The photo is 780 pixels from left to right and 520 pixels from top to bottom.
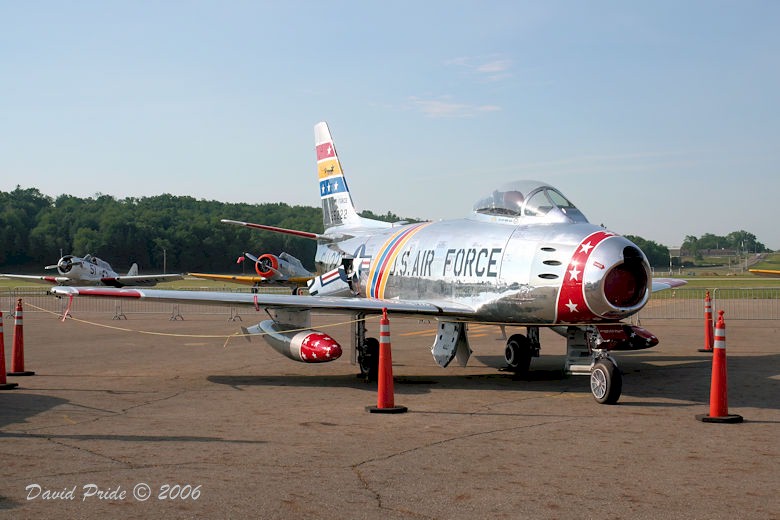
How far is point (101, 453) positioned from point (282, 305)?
507 cm

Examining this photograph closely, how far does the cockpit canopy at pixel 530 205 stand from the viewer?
1136 cm

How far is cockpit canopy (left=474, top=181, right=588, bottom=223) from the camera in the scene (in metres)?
11.4

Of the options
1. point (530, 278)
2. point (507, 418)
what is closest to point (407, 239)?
point (530, 278)

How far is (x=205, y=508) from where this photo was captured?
513cm

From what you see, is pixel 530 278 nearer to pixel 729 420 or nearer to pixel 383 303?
pixel 383 303

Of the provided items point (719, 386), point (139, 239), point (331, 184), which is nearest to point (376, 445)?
point (719, 386)

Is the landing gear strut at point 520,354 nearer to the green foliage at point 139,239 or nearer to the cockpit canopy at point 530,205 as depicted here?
the cockpit canopy at point 530,205

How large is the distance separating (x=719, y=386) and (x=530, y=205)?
416 centimetres

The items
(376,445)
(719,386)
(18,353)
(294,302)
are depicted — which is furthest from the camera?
(18,353)

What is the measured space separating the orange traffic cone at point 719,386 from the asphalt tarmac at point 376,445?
0.17 meters

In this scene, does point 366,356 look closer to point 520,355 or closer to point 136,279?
point 520,355

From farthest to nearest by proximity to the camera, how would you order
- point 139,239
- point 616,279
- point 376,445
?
point 139,239 → point 616,279 → point 376,445

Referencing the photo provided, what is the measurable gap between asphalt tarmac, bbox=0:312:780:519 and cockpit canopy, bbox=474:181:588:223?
2.46 metres

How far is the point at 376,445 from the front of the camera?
284 inches
